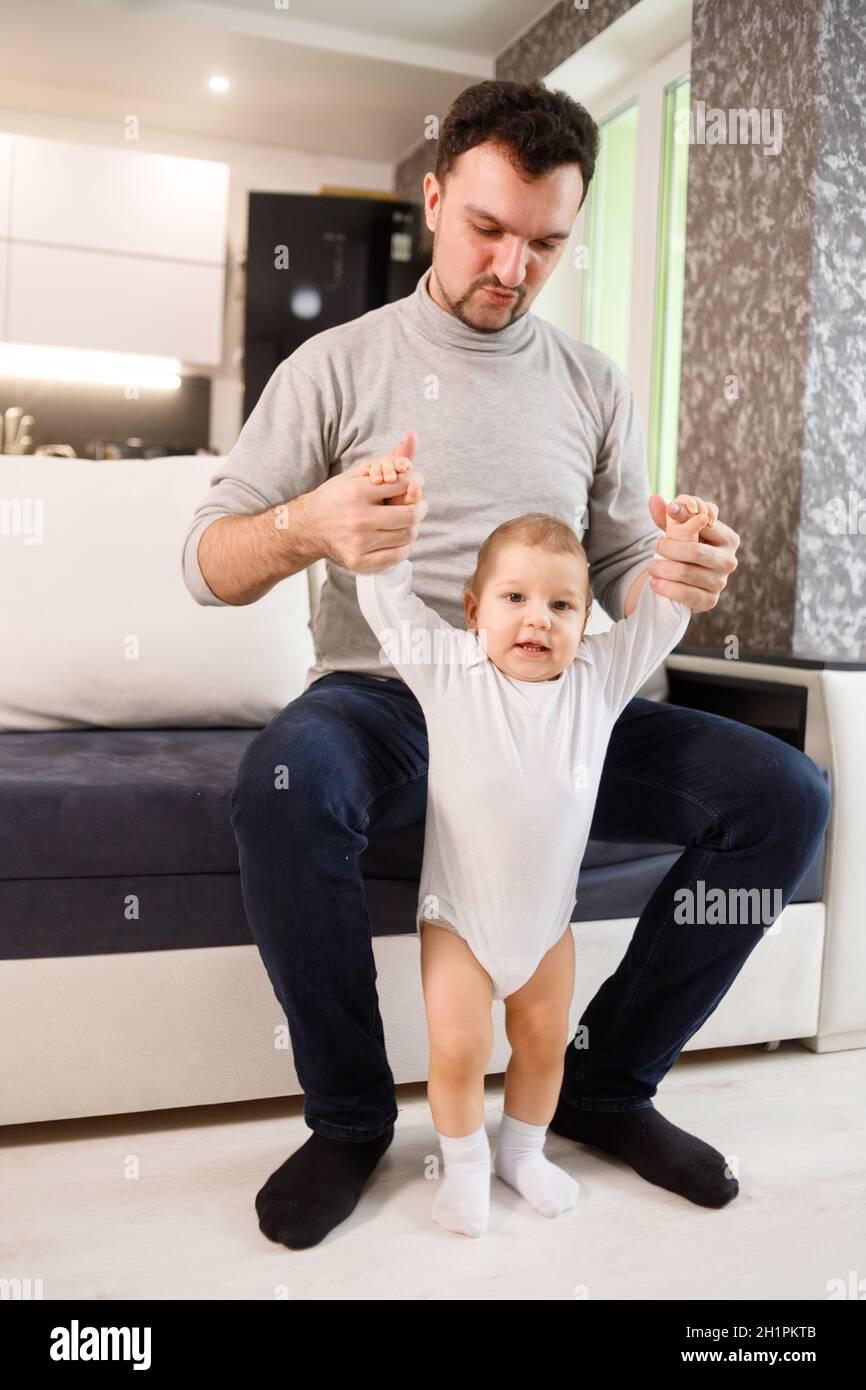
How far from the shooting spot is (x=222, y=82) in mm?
3975

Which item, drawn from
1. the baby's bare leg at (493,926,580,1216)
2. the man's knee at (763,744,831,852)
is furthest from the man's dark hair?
the baby's bare leg at (493,926,580,1216)

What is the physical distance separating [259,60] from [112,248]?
0.84 meters

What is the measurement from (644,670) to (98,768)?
0.69m

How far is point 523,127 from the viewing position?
138 centimetres

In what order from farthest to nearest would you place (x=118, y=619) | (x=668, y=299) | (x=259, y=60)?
(x=259, y=60), (x=668, y=299), (x=118, y=619)

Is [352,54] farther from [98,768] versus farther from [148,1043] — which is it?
[148,1043]

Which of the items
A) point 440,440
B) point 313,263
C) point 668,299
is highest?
point 313,263

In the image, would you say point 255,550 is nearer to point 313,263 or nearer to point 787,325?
point 787,325

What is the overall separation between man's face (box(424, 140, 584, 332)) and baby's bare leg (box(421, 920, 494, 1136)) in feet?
2.61

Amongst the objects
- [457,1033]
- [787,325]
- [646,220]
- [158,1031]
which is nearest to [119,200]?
[646,220]

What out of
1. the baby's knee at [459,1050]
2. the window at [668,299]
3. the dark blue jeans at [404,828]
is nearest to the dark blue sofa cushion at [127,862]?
the dark blue jeans at [404,828]

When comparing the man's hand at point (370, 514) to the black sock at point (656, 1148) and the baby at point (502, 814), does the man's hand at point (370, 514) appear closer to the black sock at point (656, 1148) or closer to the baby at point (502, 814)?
the baby at point (502, 814)

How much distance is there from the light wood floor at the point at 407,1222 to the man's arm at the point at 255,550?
25.6 inches

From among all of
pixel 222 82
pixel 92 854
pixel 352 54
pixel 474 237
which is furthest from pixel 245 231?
pixel 92 854
